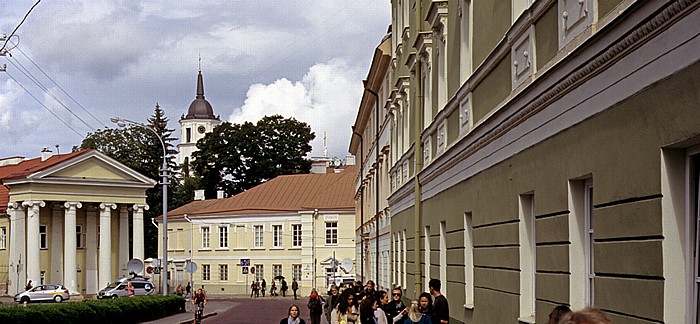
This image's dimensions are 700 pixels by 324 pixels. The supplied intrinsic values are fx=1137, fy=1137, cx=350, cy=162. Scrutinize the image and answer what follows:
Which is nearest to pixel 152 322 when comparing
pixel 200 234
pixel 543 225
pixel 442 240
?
pixel 442 240

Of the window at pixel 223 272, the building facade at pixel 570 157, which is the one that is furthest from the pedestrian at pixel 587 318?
the window at pixel 223 272

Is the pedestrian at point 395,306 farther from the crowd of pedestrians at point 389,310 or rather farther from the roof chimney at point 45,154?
the roof chimney at point 45,154

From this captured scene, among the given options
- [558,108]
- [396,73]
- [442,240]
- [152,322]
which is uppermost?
[396,73]

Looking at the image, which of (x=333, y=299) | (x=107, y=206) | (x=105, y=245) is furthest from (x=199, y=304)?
(x=105, y=245)

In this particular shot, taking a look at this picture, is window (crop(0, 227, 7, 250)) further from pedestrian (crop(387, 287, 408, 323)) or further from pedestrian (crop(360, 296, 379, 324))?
pedestrian (crop(360, 296, 379, 324))

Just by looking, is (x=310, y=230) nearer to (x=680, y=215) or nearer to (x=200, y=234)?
(x=200, y=234)

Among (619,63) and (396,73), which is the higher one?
(396,73)

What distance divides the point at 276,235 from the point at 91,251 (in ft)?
46.5

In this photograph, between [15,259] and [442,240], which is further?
[15,259]

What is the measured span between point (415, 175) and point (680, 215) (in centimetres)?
1813

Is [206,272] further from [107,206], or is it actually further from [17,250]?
[17,250]

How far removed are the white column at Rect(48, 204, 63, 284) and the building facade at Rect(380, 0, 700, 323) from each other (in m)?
68.5

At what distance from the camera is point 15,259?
8175cm

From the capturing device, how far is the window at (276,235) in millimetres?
88000
